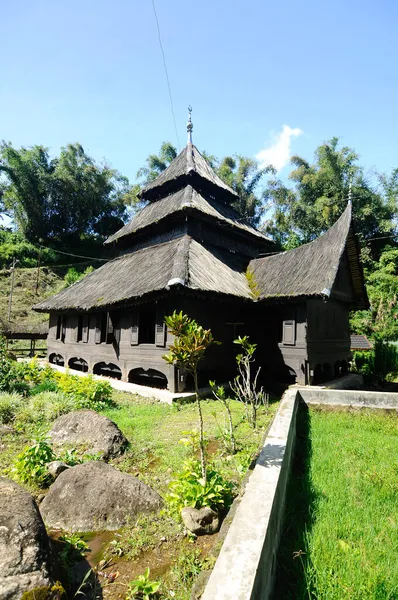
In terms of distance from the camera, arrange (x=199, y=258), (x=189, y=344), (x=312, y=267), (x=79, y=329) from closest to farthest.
Result: (x=189, y=344), (x=312, y=267), (x=199, y=258), (x=79, y=329)

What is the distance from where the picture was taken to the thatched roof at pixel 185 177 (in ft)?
51.6

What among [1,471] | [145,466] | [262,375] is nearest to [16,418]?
[1,471]

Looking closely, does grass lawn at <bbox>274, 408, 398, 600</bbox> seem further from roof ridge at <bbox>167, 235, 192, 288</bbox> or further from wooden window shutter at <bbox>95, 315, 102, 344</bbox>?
wooden window shutter at <bbox>95, 315, 102, 344</bbox>

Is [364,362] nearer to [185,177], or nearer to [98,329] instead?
[185,177]

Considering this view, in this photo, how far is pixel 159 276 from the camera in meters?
10.7

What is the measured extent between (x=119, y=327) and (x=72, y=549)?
9.40 m

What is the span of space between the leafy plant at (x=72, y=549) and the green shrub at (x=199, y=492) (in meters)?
0.95

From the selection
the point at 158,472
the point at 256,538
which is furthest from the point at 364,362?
the point at 256,538

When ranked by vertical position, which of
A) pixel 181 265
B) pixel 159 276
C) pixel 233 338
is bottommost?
pixel 233 338

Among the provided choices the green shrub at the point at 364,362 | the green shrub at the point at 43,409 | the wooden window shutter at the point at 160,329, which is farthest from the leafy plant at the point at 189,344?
the green shrub at the point at 364,362

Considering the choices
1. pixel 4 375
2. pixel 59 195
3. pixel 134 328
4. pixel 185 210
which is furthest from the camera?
pixel 59 195

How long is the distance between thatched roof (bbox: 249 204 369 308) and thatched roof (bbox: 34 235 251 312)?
0.90 metres

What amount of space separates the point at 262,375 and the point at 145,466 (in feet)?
26.0

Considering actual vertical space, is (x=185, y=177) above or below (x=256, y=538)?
above
